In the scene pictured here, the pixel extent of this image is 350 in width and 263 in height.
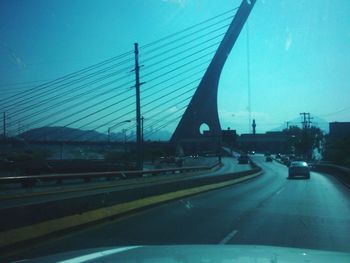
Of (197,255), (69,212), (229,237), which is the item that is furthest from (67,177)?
(197,255)

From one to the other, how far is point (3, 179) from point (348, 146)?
211ft

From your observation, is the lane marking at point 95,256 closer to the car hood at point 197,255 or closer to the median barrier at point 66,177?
the car hood at point 197,255

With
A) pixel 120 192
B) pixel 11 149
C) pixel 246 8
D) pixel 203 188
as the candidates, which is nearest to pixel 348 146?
pixel 246 8

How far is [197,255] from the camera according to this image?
6656mm

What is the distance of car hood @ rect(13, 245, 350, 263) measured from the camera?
6.22m

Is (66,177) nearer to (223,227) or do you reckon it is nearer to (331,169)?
(223,227)

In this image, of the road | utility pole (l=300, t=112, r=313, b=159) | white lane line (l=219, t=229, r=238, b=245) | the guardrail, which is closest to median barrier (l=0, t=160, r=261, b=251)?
the road

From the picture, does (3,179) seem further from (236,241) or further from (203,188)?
(236,241)

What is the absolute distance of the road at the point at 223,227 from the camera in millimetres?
11703

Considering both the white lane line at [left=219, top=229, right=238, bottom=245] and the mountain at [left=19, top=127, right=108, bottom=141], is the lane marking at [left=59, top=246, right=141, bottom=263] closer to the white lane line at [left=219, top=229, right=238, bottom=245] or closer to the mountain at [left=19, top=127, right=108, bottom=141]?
the white lane line at [left=219, top=229, right=238, bottom=245]

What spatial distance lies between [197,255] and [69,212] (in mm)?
7831

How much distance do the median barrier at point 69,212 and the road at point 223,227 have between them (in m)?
0.40

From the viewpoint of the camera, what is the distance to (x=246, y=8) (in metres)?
77.9

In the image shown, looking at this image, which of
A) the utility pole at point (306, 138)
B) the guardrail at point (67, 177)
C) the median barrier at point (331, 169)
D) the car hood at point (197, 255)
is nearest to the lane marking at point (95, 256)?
the car hood at point (197, 255)
